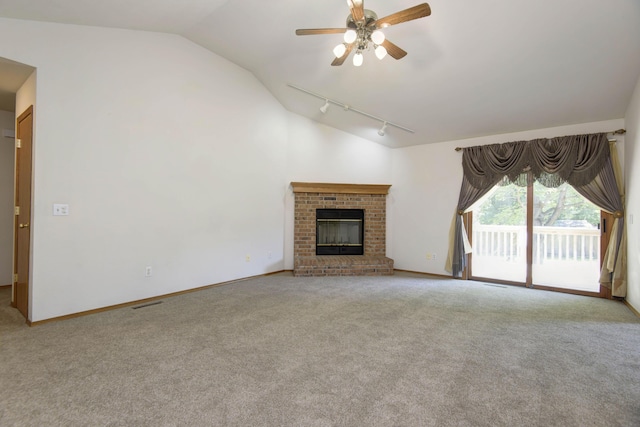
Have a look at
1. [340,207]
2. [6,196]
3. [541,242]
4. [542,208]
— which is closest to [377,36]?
[340,207]

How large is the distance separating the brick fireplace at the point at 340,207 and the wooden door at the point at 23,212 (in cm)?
321

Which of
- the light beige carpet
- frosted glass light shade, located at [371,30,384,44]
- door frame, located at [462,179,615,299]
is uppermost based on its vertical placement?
frosted glass light shade, located at [371,30,384,44]

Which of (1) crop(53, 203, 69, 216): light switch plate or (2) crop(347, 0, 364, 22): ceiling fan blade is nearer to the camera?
(2) crop(347, 0, 364, 22): ceiling fan blade

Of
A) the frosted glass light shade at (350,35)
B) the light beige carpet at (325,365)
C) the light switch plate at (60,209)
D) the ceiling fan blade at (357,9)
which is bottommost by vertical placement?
the light beige carpet at (325,365)

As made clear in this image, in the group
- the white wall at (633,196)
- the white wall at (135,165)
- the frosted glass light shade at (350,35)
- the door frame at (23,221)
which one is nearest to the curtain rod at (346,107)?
the white wall at (135,165)

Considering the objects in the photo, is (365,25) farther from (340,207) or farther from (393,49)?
(340,207)

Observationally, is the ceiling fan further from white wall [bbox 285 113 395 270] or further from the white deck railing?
the white deck railing

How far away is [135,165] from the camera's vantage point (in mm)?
3453

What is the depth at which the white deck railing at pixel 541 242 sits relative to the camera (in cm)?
418

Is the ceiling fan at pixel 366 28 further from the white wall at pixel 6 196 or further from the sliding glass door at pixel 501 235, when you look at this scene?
the white wall at pixel 6 196

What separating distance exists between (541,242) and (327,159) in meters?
3.54

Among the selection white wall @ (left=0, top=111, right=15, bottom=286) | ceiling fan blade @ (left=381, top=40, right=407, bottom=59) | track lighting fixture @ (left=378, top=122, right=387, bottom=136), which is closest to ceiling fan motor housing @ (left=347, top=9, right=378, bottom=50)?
ceiling fan blade @ (left=381, top=40, right=407, bottom=59)

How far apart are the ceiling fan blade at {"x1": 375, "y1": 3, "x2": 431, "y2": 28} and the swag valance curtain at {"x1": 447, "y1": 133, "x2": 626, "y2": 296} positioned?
3.03m

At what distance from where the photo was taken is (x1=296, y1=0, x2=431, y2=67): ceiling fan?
7.69 feet
